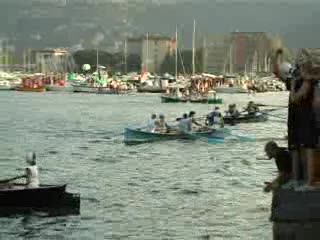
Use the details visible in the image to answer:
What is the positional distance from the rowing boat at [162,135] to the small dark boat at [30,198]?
1013 inches

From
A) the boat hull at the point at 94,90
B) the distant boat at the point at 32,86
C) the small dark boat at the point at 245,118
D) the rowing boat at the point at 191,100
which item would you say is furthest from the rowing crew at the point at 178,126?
the distant boat at the point at 32,86

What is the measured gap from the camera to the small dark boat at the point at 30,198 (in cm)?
2447

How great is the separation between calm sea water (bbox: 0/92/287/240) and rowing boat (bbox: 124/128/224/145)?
1.45ft

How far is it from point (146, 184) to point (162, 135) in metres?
16.2

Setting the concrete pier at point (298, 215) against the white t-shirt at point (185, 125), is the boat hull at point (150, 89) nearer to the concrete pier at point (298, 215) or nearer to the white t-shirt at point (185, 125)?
the white t-shirt at point (185, 125)

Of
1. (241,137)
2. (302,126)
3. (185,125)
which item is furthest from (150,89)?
(302,126)

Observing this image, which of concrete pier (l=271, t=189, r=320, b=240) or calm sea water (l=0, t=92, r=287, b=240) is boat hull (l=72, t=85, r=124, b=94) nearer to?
calm sea water (l=0, t=92, r=287, b=240)

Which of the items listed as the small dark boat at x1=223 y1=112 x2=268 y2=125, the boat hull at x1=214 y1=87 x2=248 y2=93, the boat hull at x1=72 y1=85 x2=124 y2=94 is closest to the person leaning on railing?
the small dark boat at x1=223 y1=112 x2=268 y2=125

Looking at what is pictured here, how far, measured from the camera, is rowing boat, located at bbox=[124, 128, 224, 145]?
51.1 meters

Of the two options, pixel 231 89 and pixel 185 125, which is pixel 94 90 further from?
pixel 185 125

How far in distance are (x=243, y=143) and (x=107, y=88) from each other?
12210 centimetres

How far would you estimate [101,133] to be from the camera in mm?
67562

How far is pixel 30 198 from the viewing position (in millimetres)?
24812

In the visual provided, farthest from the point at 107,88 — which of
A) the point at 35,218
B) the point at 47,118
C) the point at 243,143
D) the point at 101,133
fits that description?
the point at 35,218
